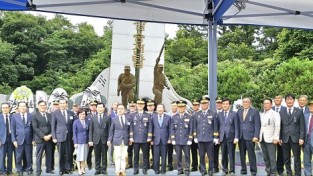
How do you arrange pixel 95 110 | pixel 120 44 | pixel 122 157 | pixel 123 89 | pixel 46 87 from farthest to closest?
1. pixel 46 87
2. pixel 120 44
3. pixel 123 89
4. pixel 95 110
5. pixel 122 157

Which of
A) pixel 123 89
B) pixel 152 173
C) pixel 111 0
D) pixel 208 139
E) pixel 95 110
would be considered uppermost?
pixel 111 0

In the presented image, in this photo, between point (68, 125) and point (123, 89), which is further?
point (123, 89)

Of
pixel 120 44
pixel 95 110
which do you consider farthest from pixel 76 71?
pixel 95 110

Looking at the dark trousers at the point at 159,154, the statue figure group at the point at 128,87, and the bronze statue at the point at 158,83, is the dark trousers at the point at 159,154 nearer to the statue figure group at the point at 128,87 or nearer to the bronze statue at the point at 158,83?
the statue figure group at the point at 128,87

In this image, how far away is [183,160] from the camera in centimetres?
867

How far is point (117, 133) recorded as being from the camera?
7934 millimetres

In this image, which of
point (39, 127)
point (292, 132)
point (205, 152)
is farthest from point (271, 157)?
point (39, 127)

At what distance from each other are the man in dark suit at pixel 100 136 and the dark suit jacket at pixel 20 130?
1184 mm

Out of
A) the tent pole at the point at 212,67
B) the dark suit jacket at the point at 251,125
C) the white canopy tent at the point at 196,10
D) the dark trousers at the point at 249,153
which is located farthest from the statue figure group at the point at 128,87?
the dark suit jacket at the point at 251,125

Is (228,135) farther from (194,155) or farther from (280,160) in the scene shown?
(280,160)

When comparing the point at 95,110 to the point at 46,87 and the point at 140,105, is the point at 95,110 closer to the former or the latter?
the point at 140,105

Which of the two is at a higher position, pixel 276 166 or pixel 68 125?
pixel 68 125

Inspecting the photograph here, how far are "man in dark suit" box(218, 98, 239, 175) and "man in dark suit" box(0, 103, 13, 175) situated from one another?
13.3 ft

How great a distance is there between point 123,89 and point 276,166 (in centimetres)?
855
